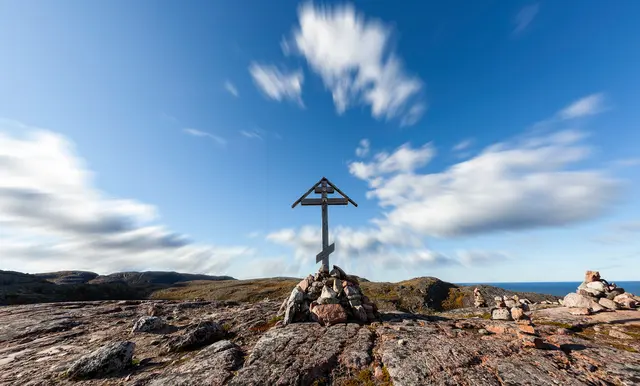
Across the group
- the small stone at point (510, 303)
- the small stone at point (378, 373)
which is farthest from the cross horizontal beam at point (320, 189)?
the small stone at point (510, 303)

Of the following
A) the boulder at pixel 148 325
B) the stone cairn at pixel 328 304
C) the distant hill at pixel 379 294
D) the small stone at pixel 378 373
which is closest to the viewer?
the small stone at pixel 378 373

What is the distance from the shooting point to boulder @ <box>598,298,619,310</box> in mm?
22594

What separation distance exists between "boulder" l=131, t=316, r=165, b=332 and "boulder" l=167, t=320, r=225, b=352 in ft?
19.8

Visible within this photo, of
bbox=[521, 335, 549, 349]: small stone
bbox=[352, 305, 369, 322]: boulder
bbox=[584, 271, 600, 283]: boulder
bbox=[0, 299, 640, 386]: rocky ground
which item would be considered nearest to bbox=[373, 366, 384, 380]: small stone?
bbox=[0, 299, 640, 386]: rocky ground

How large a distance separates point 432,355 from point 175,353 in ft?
Answer: 44.7

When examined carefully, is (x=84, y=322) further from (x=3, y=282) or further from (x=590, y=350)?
(x=3, y=282)

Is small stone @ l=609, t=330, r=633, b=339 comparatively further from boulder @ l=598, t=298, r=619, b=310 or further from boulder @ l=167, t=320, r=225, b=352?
boulder @ l=167, t=320, r=225, b=352

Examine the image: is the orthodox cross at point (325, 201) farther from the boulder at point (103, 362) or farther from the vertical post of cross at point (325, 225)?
the boulder at point (103, 362)

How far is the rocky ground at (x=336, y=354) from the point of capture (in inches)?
Answer: 437

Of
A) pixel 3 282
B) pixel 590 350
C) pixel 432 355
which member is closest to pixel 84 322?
pixel 432 355

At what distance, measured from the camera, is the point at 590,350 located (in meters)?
13.8

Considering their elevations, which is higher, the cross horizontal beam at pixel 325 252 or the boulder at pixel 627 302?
the cross horizontal beam at pixel 325 252

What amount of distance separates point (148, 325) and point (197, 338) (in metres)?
7.39

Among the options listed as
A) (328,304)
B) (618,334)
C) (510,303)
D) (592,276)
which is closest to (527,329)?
(618,334)
